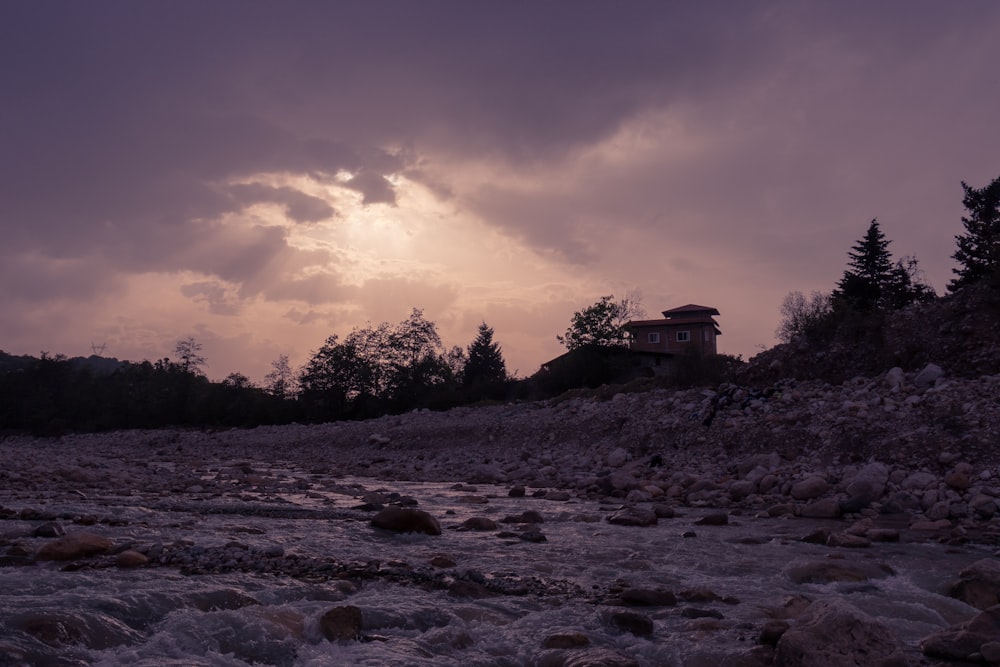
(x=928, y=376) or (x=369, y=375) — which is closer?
(x=928, y=376)

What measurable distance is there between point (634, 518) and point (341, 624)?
579 cm

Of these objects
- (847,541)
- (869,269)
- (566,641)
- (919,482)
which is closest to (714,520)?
(847,541)

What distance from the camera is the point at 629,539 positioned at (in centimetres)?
858

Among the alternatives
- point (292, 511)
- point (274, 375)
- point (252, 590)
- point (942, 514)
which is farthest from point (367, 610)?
point (274, 375)

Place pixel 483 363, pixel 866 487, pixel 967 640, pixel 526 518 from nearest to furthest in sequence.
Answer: pixel 967 640 → pixel 526 518 → pixel 866 487 → pixel 483 363

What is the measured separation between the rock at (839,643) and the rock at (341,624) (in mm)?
2851

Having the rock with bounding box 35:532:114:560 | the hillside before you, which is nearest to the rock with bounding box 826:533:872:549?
the rock with bounding box 35:532:114:560


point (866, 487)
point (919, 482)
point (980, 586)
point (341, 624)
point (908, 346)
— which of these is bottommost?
point (341, 624)

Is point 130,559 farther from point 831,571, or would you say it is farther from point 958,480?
point 958,480

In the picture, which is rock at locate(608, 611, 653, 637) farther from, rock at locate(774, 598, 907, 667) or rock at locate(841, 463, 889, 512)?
rock at locate(841, 463, 889, 512)

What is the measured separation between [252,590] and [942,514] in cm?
914

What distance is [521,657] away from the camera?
14.9 ft

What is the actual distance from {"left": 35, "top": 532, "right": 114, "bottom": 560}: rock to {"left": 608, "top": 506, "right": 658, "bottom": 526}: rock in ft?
21.2

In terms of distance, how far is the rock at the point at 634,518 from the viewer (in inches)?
381
